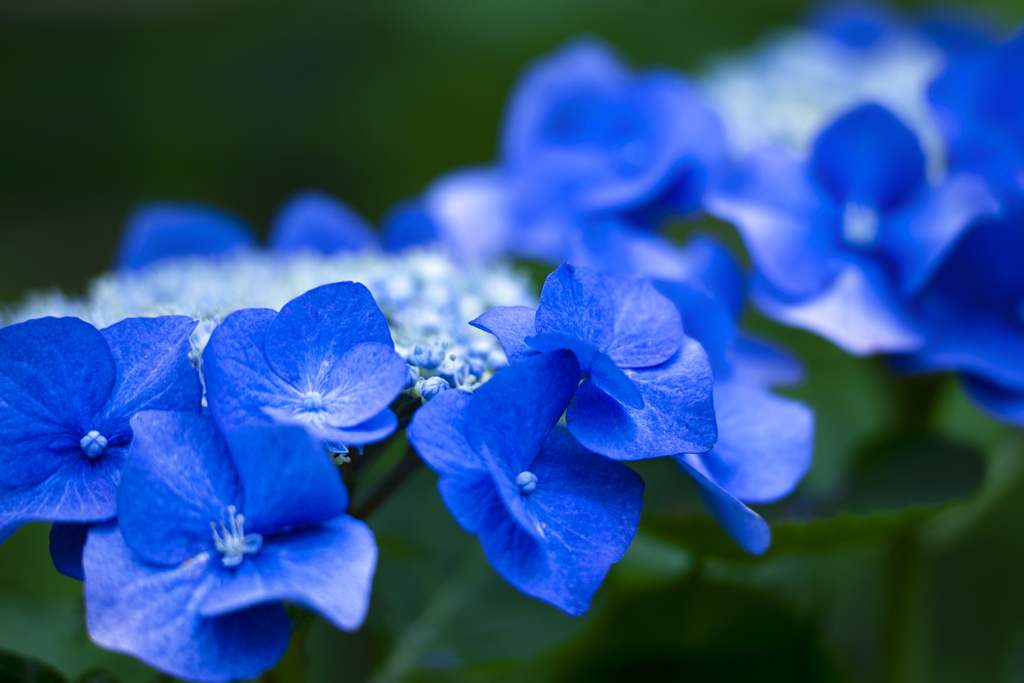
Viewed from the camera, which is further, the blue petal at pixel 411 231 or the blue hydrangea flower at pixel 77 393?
the blue petal at pixel 411 231

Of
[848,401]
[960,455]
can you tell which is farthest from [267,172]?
[960,455]

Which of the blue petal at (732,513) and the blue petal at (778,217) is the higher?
the blue petal at (778,217)

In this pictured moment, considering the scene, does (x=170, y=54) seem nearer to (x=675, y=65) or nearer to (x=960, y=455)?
(x=675, y=65)

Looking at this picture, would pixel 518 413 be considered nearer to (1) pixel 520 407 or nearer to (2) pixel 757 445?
(1) pixel 520 407

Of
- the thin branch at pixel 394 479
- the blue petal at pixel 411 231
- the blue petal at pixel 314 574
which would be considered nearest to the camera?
the blue petal at pixel 314 574

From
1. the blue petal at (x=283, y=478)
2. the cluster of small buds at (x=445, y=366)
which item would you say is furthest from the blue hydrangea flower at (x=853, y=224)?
→ the blue petal at (x=283, y=478)

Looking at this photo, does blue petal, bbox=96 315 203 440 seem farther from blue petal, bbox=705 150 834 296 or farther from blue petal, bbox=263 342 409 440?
blue petal, bbox=705 150 834 296

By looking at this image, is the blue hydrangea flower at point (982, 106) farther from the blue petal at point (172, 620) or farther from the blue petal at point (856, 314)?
the blue petal at point (172, 620)

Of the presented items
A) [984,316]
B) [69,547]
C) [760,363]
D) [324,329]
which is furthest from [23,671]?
[984,316]
